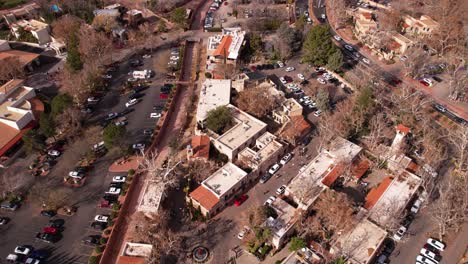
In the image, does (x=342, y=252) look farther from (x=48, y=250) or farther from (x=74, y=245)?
(x=48, y=250)

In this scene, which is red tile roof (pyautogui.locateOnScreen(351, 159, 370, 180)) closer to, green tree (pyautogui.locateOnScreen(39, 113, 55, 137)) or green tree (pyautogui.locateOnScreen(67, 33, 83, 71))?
green tree (pyautogui.locateOnScreen(39, 113, 55, 137))

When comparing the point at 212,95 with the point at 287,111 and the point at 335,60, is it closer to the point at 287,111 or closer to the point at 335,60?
the point at 287,111

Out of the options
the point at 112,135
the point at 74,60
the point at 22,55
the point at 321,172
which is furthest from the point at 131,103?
the point at 321,172

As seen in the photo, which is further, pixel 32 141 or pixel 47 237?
pixel 32 141

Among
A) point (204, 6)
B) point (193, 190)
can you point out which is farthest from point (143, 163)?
point (204, 6)

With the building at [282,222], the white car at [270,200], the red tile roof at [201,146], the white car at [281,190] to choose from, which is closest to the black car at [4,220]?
the red tile roof at [201,146]
